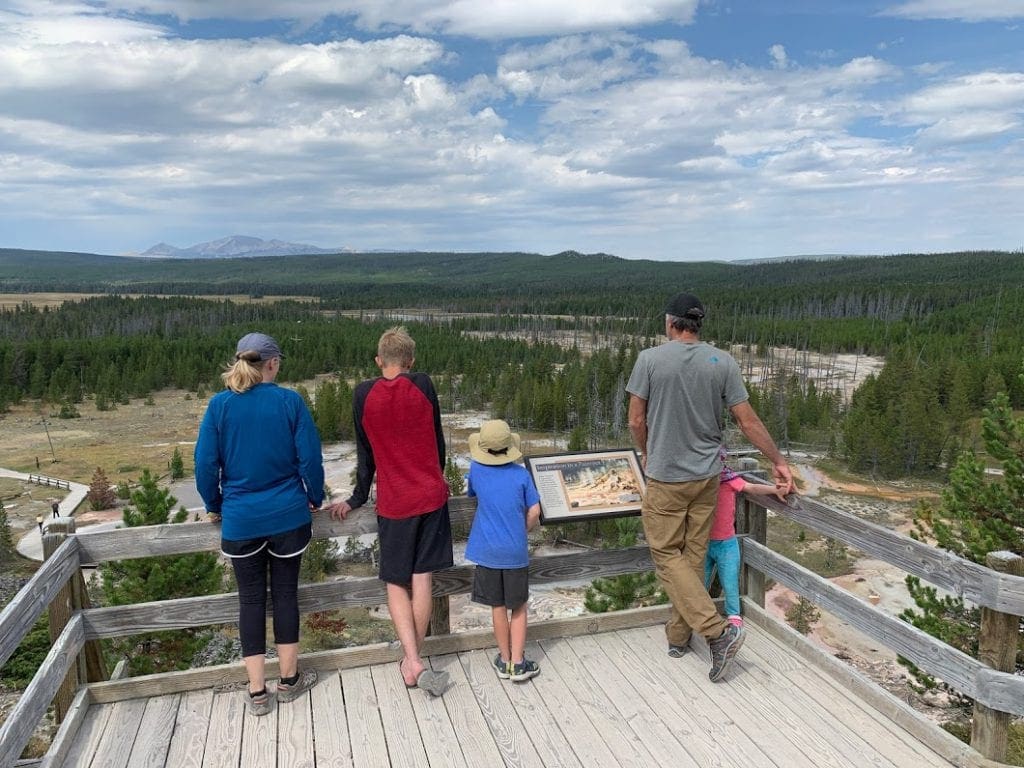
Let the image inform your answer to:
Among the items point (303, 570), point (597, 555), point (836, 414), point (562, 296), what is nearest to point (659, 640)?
point (597, 555)

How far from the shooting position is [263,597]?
15.0ft

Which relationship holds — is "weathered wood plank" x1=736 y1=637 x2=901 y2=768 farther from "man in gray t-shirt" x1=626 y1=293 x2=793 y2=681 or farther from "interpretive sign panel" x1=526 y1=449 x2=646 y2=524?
"interpretive sign panel" x1=526 y1=449 x2=646 y2=524

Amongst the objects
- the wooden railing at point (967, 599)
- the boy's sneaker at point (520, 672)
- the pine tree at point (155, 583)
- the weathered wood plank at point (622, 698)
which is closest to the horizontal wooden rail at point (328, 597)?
the weathered wood plank at point (622, 698)

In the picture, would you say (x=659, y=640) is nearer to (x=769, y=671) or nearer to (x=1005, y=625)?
(x=769, y=671)

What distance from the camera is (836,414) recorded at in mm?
62906

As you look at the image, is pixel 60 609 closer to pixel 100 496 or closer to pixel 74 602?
pixel 74 602

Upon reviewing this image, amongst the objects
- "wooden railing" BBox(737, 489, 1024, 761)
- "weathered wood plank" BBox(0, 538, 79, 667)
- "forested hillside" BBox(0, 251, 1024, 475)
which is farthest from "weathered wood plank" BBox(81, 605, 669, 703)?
"forested hillside" BBox(0, 251, 1024, 475)

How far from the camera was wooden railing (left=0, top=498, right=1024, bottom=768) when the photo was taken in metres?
3.69

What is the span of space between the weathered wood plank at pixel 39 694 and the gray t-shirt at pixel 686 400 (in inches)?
138

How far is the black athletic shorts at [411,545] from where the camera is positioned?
4.66 m

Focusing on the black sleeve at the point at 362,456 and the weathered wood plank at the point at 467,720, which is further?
the black sleeve at the point at 362,456

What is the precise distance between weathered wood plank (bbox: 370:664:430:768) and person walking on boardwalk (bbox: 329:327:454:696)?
11 centimetres

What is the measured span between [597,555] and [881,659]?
21968 millimetres

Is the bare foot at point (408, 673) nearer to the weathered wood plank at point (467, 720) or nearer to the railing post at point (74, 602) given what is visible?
the weathered wood plank at point (467, 720)
